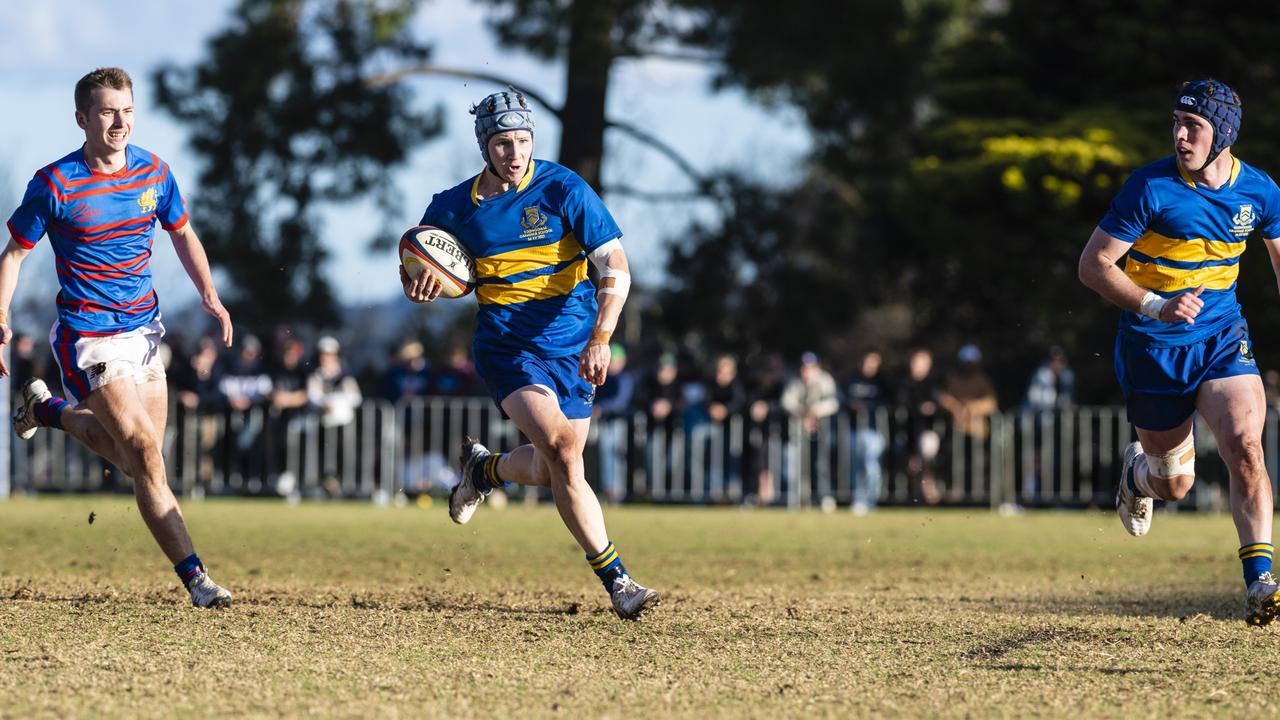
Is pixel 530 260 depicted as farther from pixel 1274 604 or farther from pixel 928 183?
pixel 928 183

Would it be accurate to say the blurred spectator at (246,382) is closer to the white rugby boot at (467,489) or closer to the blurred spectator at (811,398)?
the blurred spectator at (811,398)

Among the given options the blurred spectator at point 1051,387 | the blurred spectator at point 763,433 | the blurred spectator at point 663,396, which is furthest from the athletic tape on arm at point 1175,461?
the blurred spectator at point 663,396

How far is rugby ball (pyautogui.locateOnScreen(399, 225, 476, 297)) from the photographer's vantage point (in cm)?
771

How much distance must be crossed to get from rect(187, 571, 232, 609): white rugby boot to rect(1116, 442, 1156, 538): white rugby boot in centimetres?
461

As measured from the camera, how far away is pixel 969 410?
19.2 meters

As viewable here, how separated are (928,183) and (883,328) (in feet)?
84.7

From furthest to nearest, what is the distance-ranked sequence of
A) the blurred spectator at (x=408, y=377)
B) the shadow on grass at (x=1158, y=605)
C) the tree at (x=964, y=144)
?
the tree at (x=964, y=144) < the blurred spectator at (x=408, y=377) < the shadow on grass at (x=1158, y=605)

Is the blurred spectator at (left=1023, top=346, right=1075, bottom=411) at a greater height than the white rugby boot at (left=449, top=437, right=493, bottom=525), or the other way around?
the blurred spectator at (left=1023, top=346, right=1075, bottom=411)

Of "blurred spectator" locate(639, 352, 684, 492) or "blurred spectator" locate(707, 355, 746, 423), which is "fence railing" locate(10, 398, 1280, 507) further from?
"blurred spectator" locate(707, 355, 746, 423)

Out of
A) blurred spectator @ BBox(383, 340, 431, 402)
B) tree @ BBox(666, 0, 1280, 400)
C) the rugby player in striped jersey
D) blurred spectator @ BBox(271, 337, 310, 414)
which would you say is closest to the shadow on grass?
Answer: the rugby player in striped jersey

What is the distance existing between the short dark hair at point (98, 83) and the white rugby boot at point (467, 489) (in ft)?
8.20

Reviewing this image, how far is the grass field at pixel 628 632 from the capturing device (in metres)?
5.46

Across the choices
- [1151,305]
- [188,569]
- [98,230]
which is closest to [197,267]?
[98,230]

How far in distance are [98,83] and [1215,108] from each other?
513 centimetres
